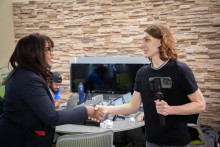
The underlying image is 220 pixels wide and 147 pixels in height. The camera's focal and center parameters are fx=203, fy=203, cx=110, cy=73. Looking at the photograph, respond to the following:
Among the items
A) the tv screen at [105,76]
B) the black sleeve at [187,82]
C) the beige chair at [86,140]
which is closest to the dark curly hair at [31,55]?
the beige chair at [86,140]

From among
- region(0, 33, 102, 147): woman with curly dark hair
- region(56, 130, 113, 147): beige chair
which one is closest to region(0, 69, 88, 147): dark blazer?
region(0, 33, 102, 147): woman with curly dark hair

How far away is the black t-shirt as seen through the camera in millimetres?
1352

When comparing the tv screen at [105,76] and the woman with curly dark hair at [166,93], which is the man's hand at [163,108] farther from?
the tv screen at [105,76]

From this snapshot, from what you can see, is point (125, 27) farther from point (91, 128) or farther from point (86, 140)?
point (86, 140)

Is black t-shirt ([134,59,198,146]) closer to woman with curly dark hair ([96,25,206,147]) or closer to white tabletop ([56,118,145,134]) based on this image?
woman with curly dark hair ([96,25,206,147])

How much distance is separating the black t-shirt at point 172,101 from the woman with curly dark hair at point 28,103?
2.03ft

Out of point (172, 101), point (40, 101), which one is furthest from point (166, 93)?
point (40, 101)

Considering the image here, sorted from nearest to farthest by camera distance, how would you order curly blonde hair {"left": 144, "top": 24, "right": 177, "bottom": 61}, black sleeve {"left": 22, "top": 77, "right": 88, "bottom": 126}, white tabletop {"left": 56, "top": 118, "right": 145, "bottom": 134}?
black sleeve {"left": 22, "top": 77, "right": 88, "bottom": 126} → curly blonde hair {"left": 144, "top": 24, "right": 177, "bottom": 61} → white tabletop {"left": 56, "top": 118, "right": 145, "bottom": 134}

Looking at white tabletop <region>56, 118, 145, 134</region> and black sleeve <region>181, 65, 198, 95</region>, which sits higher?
black sleeve <region>181, 65, 198, 95</region>

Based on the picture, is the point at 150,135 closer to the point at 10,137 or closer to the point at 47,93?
the point at 47,93

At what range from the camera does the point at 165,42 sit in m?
1.46

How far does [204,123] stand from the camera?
3473 millimetres

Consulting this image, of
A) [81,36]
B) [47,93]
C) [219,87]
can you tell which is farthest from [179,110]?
[81,36]

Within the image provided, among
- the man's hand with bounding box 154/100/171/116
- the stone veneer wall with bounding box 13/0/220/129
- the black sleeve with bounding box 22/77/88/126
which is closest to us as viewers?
the black sleeve with bounding box 22/77/88/126
